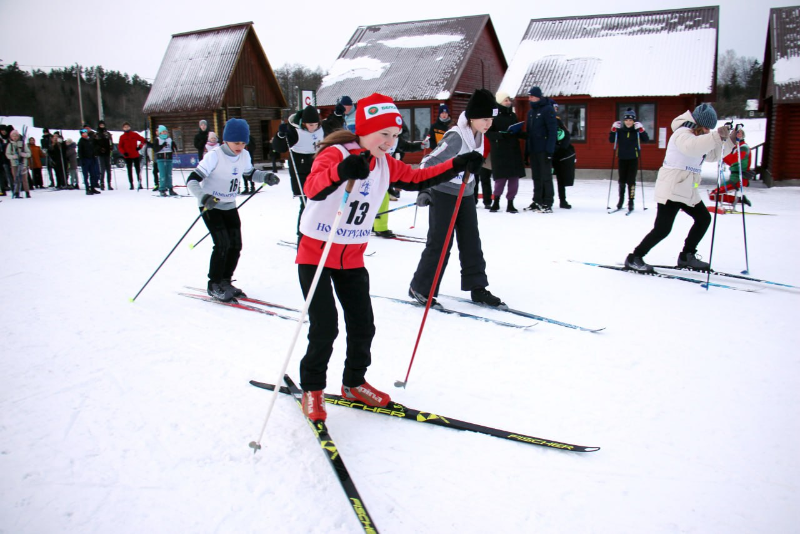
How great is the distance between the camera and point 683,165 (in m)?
5.31

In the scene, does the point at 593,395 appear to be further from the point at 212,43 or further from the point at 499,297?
the point at 212,43

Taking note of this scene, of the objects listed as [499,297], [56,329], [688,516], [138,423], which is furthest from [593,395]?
[56,329]

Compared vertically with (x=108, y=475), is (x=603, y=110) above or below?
above

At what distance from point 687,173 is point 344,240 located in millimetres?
4117

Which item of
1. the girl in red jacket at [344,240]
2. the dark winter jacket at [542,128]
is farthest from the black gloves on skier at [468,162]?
the dark winter jacket at [542,128]

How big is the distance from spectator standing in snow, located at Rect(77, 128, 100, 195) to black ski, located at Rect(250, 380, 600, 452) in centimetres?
1342

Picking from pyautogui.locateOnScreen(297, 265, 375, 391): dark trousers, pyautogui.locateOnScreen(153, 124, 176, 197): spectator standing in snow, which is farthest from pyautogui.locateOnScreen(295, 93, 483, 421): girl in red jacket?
pyautogui.locateOnScreen(153, 124, 176, 197): spectator standing in snow

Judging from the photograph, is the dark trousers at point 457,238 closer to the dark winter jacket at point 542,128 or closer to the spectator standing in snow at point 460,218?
the spectator standing in snow at point 460,218

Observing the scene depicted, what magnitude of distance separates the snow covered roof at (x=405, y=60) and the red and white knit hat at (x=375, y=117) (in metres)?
16.8

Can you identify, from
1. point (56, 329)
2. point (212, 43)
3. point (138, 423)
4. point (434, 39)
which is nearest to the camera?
point (138, 423)

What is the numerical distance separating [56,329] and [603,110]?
16.6 m

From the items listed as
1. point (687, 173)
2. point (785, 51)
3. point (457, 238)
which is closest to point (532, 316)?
point (457, 238)

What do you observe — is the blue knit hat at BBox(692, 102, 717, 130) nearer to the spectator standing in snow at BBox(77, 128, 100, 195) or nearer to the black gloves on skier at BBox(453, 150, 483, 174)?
the black gloves on skier at BBox(453, 150, 483, 174)

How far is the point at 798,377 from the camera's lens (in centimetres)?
320
